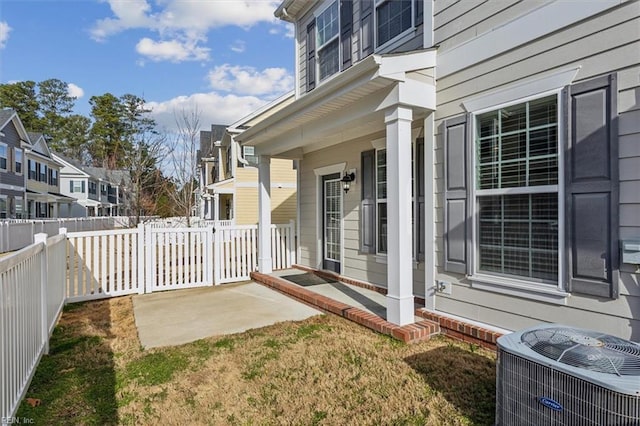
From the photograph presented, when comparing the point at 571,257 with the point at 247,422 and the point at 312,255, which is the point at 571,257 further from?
the point at 312,255

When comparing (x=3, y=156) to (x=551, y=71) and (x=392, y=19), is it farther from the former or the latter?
(x=551, y=71)

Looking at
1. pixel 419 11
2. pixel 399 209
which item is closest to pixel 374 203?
pixel 399 209

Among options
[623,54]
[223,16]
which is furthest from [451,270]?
[223,16]

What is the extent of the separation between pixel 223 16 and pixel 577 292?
641 inches

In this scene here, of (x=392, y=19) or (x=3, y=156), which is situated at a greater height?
(x=3, y=156)

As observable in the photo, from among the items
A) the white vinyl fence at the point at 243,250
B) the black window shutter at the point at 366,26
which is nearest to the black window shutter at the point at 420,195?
the black window shutter at the point at 366,26

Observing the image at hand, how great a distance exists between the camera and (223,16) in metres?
14.9

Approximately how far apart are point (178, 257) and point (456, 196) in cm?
541

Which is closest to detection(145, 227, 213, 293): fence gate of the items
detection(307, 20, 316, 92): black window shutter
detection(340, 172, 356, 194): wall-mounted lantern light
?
detection(340, 172, 356, 194): wall-mounted lantern light

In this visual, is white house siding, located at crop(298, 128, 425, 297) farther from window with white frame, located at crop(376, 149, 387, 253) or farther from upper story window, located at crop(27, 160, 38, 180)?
upper story window, located at crop(27, 160, 38, 180)

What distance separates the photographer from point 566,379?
180cm

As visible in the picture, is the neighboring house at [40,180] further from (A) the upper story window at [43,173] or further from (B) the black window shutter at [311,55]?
(B) the black window shutter at [311,55]

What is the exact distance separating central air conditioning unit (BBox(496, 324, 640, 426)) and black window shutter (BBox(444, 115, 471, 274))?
5.01ft

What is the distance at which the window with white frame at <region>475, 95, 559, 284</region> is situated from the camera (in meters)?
3.09
